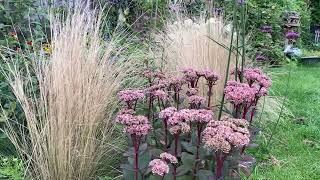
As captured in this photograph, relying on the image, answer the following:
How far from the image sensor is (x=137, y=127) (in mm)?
2061

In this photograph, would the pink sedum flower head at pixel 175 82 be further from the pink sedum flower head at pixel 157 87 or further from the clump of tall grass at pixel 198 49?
the clump of tall grass at pixel 198 49

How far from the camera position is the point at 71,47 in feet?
9.20

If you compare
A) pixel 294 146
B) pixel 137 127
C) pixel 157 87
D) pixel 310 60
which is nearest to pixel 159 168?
pixel 137 127

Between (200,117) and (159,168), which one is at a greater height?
(200,117)

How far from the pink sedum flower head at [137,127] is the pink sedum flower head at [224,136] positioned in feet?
0.85

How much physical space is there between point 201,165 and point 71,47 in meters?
1.06

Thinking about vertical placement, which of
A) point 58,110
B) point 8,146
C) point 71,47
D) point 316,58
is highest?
point 71,47

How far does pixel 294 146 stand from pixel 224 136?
5.53ft

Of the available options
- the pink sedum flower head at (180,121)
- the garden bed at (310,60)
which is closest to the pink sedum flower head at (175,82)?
the pink sedum flower head at (180,121)

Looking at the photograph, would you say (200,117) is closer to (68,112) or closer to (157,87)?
(157,87)

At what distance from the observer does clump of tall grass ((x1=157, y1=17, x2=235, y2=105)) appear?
3643 millimetres

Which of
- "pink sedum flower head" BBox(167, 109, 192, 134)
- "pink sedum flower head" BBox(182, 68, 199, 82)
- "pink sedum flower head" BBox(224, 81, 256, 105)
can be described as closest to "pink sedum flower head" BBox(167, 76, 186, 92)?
"pink sedum flower head" BBox(182, 68, 199, 82)

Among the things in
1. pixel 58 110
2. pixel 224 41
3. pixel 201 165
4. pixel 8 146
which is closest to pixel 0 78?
pixel 8 146

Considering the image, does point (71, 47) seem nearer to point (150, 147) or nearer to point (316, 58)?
point (150, 147)
